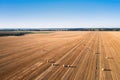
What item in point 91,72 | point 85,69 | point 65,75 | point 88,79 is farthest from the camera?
point 85,69

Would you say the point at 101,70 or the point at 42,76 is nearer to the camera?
the point at 42,76

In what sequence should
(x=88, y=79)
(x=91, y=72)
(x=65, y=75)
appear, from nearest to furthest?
(x=88, y=79) < (x=65, y=75) < (x=91, y=72)

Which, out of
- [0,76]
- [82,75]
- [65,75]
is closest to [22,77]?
[0,76]

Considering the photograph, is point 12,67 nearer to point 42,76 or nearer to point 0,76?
point 0,76

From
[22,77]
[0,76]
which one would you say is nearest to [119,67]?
[22,77]

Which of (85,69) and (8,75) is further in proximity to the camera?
(85,69)

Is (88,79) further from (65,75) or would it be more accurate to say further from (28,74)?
(28,74)

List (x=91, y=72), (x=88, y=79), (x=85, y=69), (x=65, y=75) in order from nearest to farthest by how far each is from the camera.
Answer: (x=88, y=79)
(x=65, y=75)
(x=91, y=72)
(x=85, y=69)

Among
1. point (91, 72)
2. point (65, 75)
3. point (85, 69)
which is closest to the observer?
point (65, 75)
